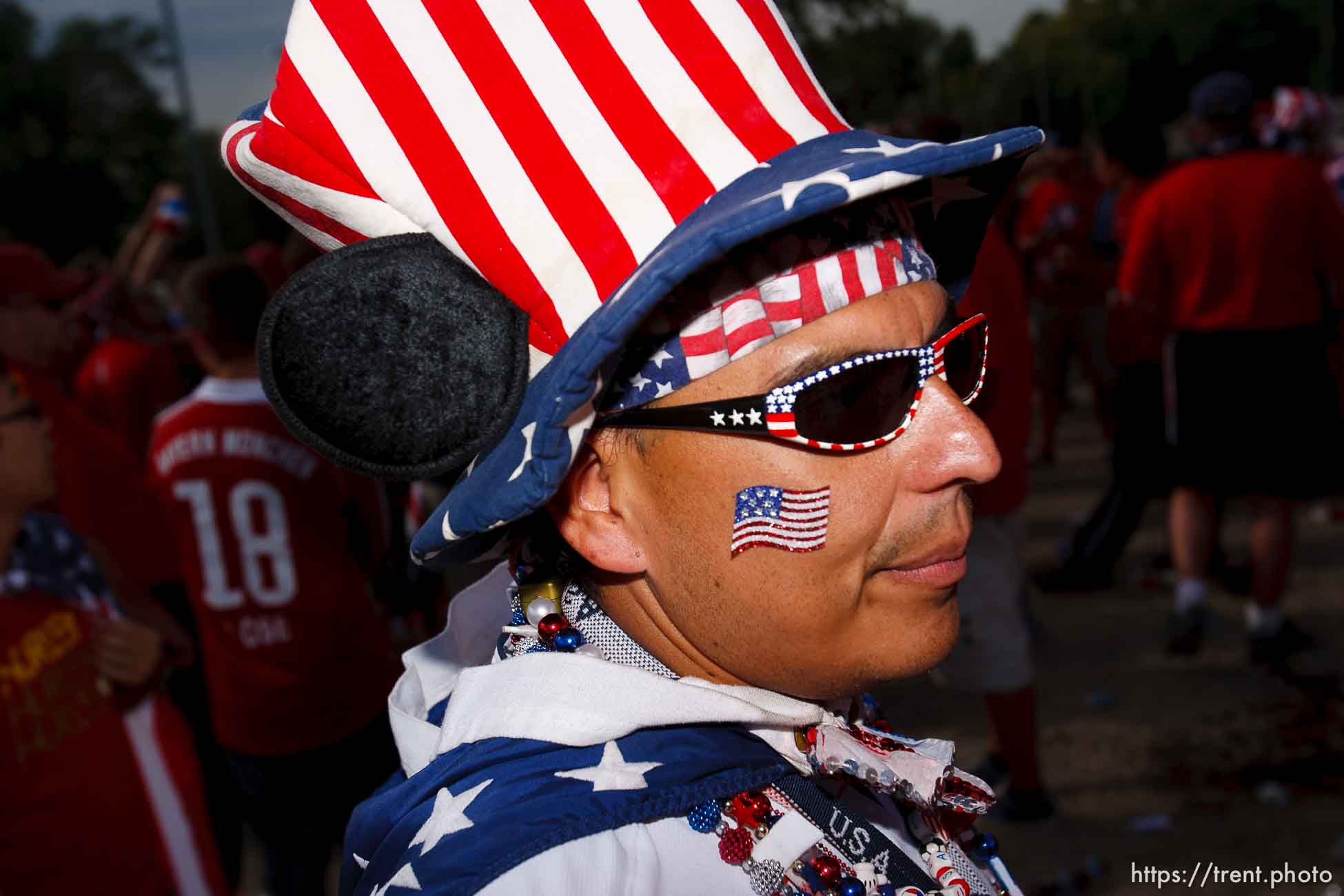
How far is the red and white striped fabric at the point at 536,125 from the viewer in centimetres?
130

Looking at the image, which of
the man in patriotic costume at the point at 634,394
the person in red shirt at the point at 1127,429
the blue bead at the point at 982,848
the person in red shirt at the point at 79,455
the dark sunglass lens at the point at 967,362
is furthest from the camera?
the person in red shirt at the point at 1127,429

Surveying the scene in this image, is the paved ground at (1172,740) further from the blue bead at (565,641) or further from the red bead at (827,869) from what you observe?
the blue bead at (565,641)

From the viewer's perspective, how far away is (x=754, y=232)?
115 cm

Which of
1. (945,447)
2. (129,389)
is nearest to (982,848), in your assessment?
(945,447)

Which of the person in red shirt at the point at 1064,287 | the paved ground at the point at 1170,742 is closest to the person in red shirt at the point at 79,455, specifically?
the paved ground at the point at 1170,742

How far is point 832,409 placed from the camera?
1325mm

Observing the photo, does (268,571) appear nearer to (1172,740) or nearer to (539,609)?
(539,609)

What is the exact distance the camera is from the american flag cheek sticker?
1336 mm

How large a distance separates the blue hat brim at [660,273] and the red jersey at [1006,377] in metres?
2.66

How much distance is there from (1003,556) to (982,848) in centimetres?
251

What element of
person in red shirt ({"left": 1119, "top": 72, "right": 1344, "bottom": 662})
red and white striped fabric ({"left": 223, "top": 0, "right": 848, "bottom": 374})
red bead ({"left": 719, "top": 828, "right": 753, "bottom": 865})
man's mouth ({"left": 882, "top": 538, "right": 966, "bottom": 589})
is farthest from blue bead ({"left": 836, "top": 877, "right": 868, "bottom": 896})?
person in red shirt ({"left": 1119, "top": 72, "right": 1344, "bottom": 662})

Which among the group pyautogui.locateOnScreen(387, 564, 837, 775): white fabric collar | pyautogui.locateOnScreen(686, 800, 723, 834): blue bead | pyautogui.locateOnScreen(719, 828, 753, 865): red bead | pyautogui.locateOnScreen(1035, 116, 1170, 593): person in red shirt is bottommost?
pyautogui.locateOnScreen(1035, 116, 1170, 593): person in red shirt

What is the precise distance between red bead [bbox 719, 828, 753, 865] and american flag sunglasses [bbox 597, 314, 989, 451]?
1.59 feet

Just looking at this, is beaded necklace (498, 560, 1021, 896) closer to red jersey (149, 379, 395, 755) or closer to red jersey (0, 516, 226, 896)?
red jersey (0, 516, 226, 896)
